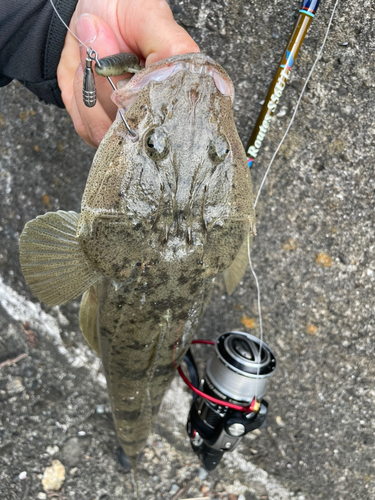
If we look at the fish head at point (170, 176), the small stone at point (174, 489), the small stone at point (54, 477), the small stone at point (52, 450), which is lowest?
the small stone at point (54, 477)

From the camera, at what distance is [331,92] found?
87.9 inches

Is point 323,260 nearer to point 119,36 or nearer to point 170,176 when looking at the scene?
point 170,176

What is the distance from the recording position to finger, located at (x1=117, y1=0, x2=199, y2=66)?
1.64 meters

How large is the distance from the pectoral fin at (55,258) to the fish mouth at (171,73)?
0.63 metres

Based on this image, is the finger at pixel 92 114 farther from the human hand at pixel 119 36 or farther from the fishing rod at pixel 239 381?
the fishing rod at pixel 239 381

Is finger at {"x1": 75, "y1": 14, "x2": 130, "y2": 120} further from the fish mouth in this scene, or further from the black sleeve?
the black sleeve

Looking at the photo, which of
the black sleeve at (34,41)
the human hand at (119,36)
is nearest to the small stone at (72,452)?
the human hand at (119,36)

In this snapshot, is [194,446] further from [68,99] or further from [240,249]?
[68,99]

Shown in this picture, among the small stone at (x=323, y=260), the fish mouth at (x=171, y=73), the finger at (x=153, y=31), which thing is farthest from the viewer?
the small stone at (x=323, y=260)

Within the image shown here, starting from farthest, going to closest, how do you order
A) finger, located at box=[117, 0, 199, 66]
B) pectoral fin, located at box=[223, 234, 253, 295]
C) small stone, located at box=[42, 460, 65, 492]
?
small stone, located at box=[42, 460, 65, 492]
pectoral fin, located at box=[223, 234, 253, 295]
finger, located at box=[117, 0, 199, 66]

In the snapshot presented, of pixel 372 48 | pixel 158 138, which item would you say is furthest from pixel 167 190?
pixel 372 48

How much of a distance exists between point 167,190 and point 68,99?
0.96 m

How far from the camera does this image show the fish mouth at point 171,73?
1.47 metres

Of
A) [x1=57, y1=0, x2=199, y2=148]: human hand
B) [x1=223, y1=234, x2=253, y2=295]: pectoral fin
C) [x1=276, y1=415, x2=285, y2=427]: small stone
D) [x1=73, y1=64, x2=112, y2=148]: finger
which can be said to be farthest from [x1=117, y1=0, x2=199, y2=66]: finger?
[x1=276, y1=415, x2=285, y2=427]: small stone
